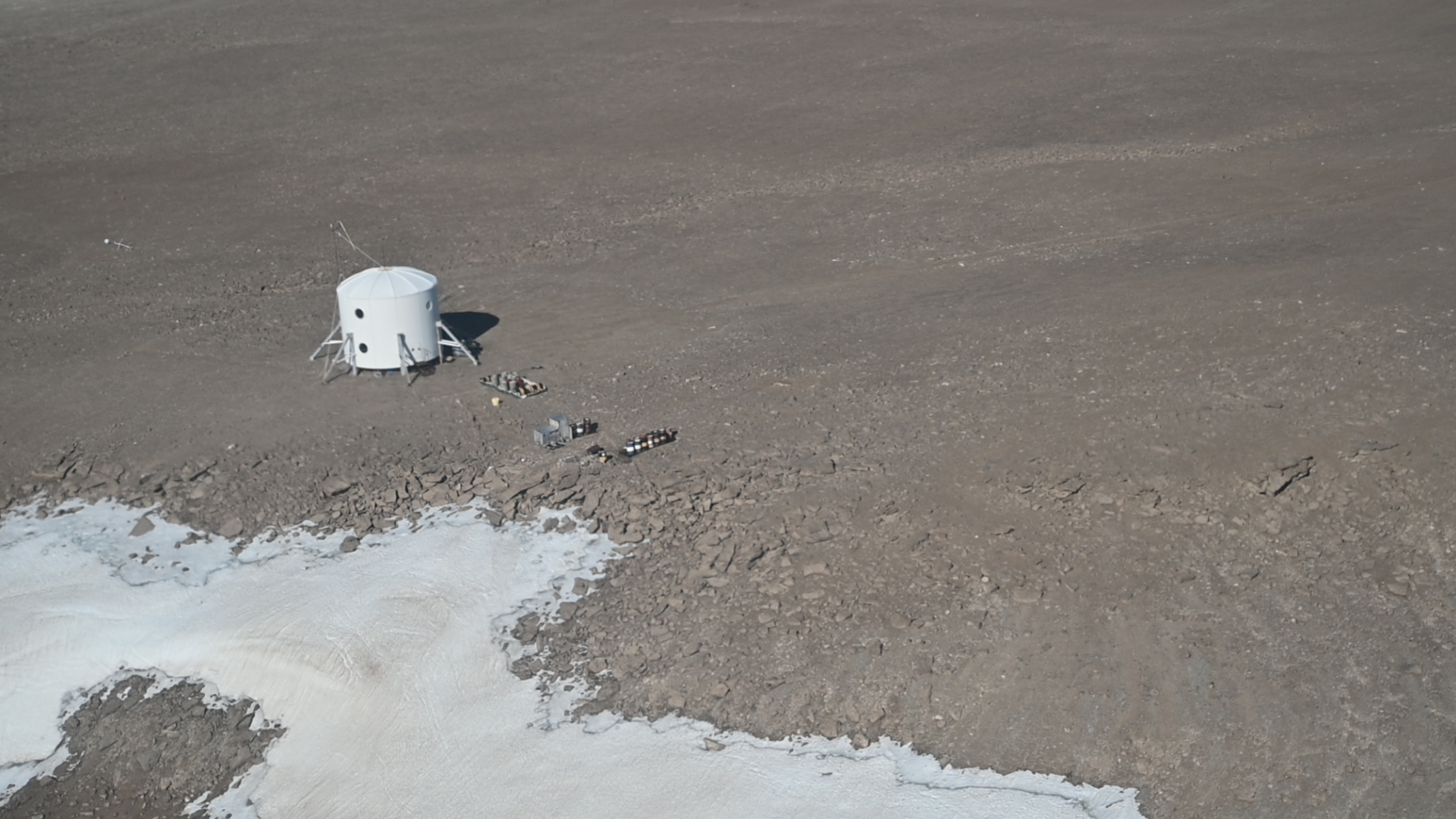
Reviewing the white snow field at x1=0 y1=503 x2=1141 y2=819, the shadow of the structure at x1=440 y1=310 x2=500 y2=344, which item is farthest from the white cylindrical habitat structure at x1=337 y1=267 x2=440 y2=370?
the white snow field at x1=0 y1=503 x2=1141 y2=819

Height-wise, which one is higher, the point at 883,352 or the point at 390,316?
the point at 390,316

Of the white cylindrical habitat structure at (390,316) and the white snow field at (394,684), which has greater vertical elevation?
the white cylindrical habitat structure at (390,316)

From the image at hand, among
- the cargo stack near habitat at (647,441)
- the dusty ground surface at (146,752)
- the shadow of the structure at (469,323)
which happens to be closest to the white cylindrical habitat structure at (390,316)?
the shadow of the structure at (469,323)

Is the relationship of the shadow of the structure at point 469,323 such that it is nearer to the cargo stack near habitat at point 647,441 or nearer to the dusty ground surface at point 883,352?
the dusty ground surface at point 883,352

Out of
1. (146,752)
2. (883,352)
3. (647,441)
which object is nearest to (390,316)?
(647,441)

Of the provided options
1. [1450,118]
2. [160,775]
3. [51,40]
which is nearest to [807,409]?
[160,775]

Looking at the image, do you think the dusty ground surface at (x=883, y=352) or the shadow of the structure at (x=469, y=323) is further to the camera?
the shadow of the structure at (x=469, y=323)

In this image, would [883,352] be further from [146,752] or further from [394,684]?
[146,752]
